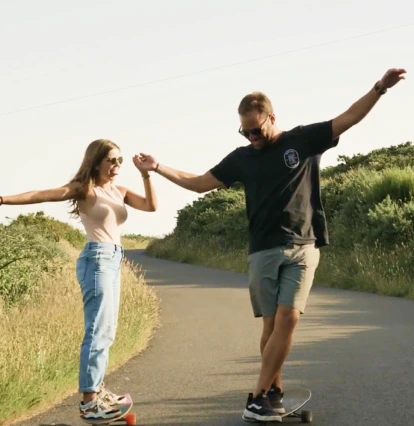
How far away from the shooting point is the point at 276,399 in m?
6.77

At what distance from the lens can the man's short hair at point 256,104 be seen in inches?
266

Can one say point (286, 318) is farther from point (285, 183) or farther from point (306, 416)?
point (285, 183)

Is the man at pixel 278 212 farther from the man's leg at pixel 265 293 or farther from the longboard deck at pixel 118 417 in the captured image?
the longboard deck at pixel 118 417

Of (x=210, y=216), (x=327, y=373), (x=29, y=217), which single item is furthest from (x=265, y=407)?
(x=210, y=216)

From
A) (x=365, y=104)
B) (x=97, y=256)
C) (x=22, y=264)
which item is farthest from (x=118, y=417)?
(x=22, y=264)

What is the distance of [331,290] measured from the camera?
19438 mm

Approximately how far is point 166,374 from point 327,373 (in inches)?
57.8

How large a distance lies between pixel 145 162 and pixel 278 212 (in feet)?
3.43

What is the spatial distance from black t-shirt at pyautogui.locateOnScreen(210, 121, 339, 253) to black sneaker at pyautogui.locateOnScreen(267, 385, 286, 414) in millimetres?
947

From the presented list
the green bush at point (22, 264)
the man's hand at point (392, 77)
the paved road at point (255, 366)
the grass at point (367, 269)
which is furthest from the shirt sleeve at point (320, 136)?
the grass at point (367, 269)

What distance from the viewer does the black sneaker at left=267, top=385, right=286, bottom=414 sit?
671cm

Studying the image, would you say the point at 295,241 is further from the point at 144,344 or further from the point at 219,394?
the point at 144,344

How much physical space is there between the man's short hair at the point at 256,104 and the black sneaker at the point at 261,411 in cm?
184

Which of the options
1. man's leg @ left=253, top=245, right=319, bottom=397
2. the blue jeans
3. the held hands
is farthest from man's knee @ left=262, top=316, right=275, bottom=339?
the held hands
